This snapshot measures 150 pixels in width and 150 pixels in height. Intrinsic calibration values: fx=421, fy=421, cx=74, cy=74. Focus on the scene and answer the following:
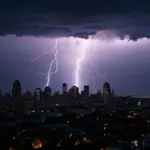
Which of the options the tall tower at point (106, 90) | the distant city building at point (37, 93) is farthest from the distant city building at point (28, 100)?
the tall tower at point (106, 90)

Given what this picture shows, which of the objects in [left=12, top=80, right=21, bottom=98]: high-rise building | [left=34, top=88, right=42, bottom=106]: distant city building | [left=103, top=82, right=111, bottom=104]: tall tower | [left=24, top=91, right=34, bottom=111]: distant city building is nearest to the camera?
[left=24, top=91, right=34, bottom=111]: distant city building

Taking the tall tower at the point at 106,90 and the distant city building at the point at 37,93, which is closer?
the distant city building at the point at 37,93

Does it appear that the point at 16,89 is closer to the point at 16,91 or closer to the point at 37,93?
the point at 16,91

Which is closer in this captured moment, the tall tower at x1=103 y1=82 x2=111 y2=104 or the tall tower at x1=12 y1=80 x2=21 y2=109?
the tall tower at x1=12 y1=80 x2=21 y2=109

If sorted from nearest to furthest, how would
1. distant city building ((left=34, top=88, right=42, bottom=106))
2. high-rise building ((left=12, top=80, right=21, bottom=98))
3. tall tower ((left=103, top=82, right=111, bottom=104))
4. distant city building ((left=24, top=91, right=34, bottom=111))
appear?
distant city building ((left=24, top=91, right=34, bottom=111)) → high-rise building ((left=12, top=80, right=21, bottom=98)) → distant city building ((left=34, top=88, right=42, bottom=106)) → tall tower ((left=103, top=82, right=111, bottom=104))

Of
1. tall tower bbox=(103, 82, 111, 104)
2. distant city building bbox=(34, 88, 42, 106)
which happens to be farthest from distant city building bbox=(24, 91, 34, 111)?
tall tower bbox=(103, 82, 111, 104)

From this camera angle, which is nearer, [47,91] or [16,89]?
[16,89]

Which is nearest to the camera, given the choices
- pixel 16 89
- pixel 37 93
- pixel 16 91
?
pixel 16 91

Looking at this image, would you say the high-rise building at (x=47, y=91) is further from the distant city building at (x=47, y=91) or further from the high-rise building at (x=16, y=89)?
the high-rise building at (x=16, y=89)

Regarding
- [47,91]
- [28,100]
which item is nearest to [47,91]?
[47,91]

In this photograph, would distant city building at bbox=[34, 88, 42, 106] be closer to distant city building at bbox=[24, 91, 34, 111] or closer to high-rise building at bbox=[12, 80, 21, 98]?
distant city building at bbox=[24, 91, 34, 111]

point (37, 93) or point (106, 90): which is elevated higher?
point (106, 90)
